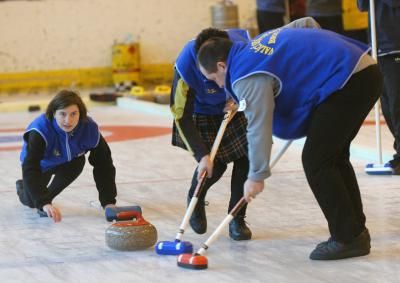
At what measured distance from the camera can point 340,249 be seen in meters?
3.09

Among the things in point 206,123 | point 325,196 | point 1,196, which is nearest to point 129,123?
point 1,196

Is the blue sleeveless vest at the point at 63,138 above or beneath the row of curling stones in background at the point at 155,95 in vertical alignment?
above

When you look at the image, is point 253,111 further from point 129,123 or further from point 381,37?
point 129,123

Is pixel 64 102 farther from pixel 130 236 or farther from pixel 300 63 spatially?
pixel 300 63

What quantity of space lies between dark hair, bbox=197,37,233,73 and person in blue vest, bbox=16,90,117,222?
3.44ft

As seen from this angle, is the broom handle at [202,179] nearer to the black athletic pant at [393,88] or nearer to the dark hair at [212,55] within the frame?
the dark hair at [212,55]

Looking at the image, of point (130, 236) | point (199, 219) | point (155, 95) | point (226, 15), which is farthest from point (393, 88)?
point (226, 15)

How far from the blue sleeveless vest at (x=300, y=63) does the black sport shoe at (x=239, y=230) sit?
64 cm

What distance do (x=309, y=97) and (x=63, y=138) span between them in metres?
1.37

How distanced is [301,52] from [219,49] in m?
0.28

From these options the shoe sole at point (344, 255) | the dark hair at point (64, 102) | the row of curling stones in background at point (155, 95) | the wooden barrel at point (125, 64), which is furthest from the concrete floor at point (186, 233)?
the wooden barrel at point (125, 64)

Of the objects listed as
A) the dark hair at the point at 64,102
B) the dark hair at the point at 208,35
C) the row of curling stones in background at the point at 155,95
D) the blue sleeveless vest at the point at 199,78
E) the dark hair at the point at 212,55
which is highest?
the dark hair at the point at 208,35

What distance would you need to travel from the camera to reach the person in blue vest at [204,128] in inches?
131

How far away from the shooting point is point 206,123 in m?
3.56
